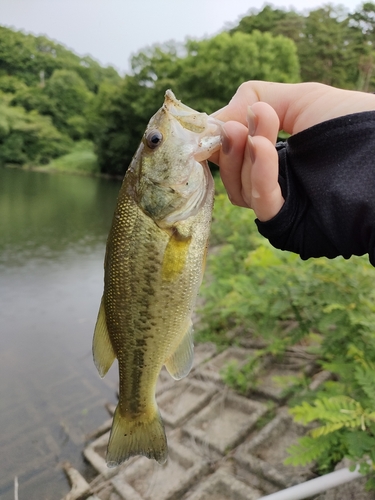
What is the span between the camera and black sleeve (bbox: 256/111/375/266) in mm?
1504

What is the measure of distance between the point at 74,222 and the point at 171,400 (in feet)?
47.8

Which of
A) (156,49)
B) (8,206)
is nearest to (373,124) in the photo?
(8,206)

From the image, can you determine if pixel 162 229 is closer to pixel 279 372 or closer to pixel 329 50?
pixel 279 372

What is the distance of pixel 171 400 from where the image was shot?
15.4 feet

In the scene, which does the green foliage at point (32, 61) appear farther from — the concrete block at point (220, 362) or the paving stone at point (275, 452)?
the paving stone at point (275, 452)

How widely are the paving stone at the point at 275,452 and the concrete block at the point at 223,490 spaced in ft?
0.54

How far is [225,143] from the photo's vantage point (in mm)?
1686

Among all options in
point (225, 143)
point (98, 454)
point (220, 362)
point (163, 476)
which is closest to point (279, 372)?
point (220, 362)

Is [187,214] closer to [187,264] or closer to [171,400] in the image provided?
[187,264]

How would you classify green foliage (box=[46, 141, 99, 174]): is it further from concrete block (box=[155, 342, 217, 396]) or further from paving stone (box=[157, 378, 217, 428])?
paving stone (box=[157, 378, 217, 428])

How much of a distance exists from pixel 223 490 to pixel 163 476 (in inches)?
26.9

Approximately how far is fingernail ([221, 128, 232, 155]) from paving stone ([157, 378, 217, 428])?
132 inches

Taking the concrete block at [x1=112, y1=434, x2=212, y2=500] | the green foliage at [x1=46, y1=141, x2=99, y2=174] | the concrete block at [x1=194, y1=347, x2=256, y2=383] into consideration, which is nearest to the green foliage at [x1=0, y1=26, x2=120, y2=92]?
the green foliage at [x1=46, y1=141, x2=99, y2=174]

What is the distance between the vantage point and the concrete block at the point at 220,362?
15.3ft
